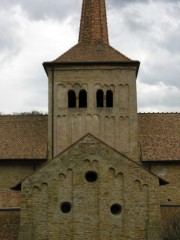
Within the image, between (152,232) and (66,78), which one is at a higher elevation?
(66,78)

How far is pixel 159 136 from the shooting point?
37219mm

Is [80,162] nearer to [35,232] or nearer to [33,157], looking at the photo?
[35,232]

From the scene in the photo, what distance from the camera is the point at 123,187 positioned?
2833cm

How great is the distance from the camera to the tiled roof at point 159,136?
3584 cm

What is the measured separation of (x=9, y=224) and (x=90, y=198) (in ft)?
16.7

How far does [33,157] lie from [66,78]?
5899mm

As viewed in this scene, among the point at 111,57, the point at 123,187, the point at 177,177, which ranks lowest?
the point at 123,187

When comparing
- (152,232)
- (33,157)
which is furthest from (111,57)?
(152,232)

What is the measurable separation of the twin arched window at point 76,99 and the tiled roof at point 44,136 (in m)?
2.84

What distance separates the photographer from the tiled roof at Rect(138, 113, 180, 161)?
118 feet

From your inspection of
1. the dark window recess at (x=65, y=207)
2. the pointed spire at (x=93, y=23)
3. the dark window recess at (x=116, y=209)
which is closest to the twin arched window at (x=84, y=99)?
the pointed spire at (x=93, y=23)

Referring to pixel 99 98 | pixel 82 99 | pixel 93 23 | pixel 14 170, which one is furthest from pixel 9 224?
pixel 93 23

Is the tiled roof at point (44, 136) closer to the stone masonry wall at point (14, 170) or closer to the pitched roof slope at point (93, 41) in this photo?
the stone masonry wall at point (14, 170)

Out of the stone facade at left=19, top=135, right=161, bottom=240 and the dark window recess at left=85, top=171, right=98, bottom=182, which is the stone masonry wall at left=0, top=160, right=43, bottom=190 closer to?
the stone facade at left=19, top=135, right=161, bottom=240
